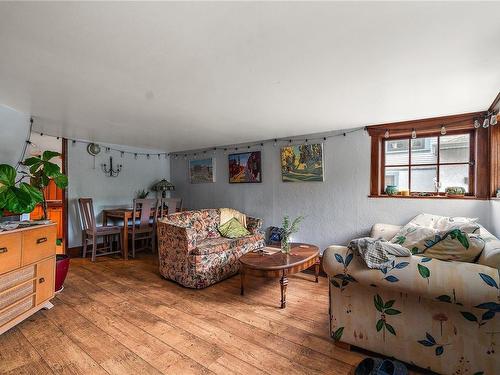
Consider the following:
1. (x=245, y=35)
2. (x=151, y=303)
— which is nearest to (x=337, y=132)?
(x=245, y=35)

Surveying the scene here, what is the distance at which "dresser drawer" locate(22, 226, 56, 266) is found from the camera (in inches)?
83.6

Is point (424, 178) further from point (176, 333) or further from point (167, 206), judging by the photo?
point (167, 206)

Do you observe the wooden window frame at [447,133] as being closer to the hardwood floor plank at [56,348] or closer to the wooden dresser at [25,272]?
the hardwood floor plank at [56,348]

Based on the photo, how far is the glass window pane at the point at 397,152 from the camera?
128 inches

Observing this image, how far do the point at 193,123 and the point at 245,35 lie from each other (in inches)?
78.2

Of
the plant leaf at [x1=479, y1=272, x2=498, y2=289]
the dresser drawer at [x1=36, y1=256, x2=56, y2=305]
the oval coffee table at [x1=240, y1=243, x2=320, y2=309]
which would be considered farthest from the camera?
the oval coffee table at [x1=240, y1=243, x2=320, y2=309]

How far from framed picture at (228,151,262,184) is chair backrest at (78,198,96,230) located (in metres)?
2.32

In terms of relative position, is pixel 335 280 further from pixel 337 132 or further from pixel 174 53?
pixel 337 132

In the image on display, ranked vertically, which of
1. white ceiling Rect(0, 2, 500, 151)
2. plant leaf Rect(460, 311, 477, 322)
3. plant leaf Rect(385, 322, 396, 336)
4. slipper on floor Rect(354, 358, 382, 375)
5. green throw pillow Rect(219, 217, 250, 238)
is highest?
white ceiling Rect(0, 2, 500, 151)

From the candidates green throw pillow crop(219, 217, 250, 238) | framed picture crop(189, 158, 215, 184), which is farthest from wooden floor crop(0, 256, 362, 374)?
framed picture crop(189, 158, 215, 184)

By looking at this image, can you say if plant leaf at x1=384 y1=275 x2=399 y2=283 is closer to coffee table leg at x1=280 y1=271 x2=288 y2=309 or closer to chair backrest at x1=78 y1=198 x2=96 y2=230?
coffee table leg at x1=280 y1=271 x2=288 y2=309

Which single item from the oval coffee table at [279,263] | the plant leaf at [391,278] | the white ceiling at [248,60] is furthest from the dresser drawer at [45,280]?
the plant leaf at [391,278]

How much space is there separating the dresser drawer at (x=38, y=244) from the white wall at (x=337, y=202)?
110 inches

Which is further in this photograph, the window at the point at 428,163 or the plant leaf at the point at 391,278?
the window at the point at 428,163
